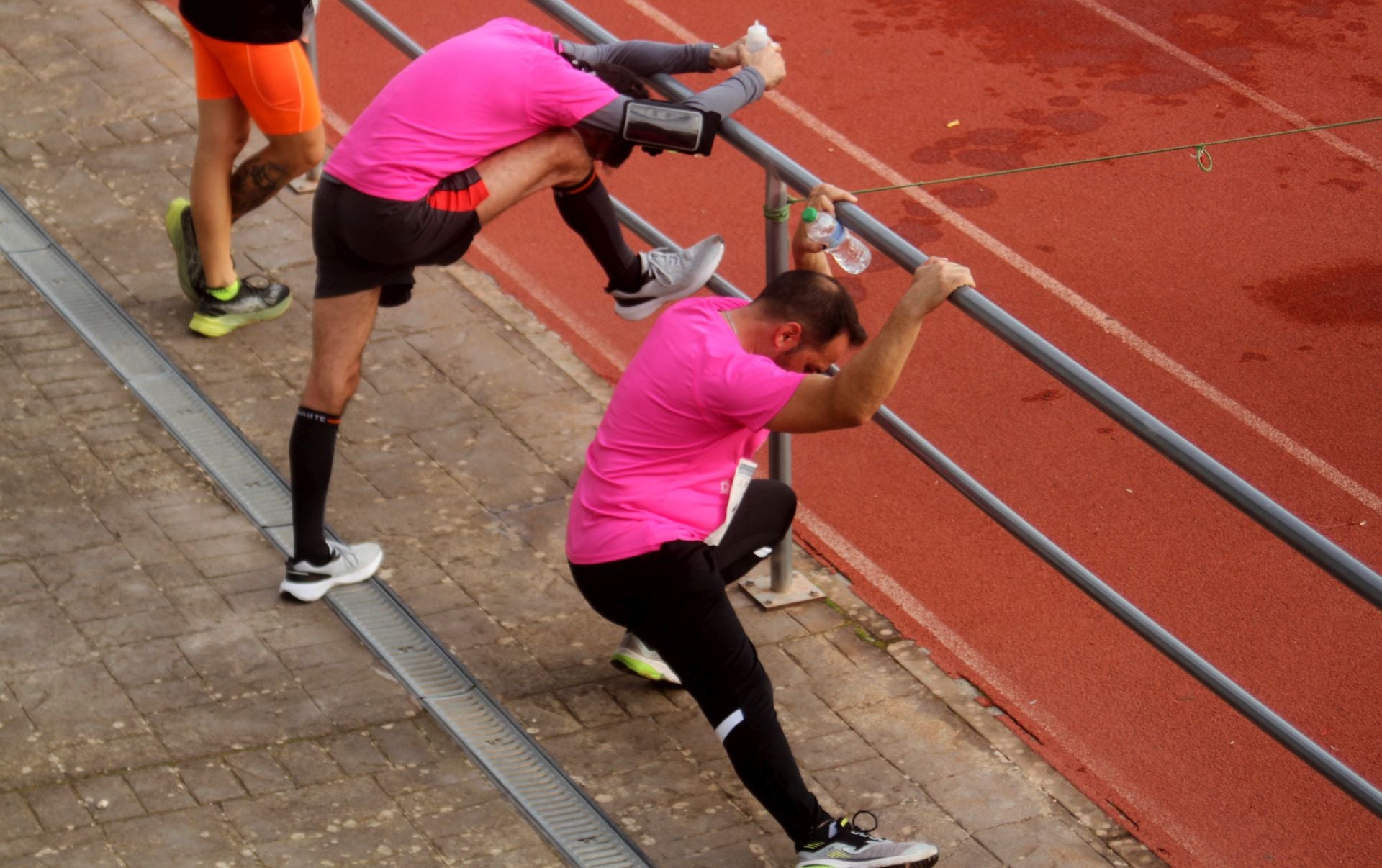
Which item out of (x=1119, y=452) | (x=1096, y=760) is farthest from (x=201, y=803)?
(x=1119, y=452)

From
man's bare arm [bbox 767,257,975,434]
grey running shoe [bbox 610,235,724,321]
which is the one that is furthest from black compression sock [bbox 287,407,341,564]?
man's bare arm [bbox 767,257,975,434]

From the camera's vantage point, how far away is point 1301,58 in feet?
35.9

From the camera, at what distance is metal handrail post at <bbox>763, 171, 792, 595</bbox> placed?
4.86 meters

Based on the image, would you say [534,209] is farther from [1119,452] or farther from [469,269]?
[1119,452]

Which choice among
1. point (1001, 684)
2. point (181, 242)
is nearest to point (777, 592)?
point (1001, 684)

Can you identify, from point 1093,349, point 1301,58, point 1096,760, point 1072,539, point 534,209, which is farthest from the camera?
point 1301,58

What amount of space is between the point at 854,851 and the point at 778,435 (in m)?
1.34

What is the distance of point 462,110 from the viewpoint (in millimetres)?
4746

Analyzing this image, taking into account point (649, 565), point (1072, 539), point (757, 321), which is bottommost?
point (1072, 539)

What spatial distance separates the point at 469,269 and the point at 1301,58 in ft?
20.2

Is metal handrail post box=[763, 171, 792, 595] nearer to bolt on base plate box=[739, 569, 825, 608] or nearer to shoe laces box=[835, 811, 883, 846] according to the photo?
bolt on base plate box=[739, 569, 825, 608]

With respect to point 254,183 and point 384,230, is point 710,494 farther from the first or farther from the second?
point 254,183

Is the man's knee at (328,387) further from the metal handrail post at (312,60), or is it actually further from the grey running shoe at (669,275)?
the metal handrail post at (312,60)

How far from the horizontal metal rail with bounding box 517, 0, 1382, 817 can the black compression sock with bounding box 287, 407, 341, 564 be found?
1.18 meters
